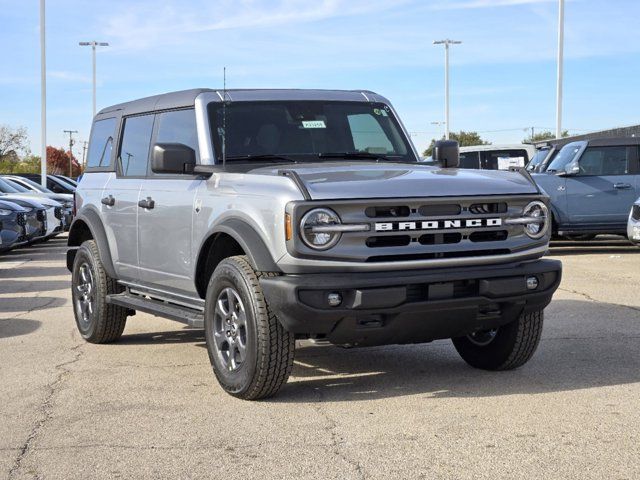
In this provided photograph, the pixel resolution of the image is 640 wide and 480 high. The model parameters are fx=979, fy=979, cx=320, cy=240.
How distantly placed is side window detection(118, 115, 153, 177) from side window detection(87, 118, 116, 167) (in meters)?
0.27

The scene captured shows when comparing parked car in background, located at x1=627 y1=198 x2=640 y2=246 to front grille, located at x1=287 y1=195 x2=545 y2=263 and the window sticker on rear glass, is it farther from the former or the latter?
front grille, located at x1=287 y1=195 x2=545 y2=263

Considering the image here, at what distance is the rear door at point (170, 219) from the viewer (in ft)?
22.2

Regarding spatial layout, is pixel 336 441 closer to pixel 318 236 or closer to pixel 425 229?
pixel 318 236

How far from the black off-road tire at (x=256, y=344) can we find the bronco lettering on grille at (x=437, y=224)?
72 cm

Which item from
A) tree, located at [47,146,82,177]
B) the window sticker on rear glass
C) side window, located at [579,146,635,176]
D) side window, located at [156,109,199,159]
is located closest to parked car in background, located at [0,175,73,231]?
side window, located at [579,146,635,176]

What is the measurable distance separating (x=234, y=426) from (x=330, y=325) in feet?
2.56

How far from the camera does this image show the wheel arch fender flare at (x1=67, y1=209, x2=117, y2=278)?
26.5 ft

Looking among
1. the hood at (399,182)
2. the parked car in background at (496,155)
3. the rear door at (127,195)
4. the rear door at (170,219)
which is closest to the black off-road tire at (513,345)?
the hood at (399,182)

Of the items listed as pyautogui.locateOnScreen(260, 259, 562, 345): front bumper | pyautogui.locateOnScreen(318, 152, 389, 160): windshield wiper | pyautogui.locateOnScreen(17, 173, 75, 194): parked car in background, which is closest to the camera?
pyautogui.locateOnScreen(260, 259, 562, 345): front bumper

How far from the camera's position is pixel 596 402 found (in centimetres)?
574

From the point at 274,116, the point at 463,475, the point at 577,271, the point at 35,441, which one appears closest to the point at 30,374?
the point at 35,441

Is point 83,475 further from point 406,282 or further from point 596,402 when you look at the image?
point 596,402

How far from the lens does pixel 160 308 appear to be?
7121 mm

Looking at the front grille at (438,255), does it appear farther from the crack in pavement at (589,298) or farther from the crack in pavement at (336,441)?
the crack in pavement at (589,298)
